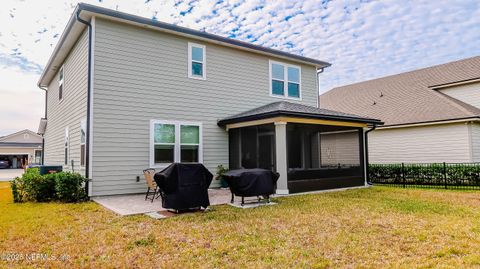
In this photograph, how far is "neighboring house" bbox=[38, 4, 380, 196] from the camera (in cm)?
892

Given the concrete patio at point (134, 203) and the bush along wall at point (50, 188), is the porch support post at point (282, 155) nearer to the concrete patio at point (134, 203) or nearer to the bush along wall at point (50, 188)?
the concrete patio at point (134, 203)

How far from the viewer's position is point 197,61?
1080 centimetres

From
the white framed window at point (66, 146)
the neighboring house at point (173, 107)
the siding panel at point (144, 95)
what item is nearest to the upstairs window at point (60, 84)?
the neighboring house at point (173, 107)

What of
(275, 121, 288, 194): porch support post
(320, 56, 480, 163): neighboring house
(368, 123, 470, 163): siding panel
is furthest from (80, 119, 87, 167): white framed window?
(368, 123, 470, 163): siding panel

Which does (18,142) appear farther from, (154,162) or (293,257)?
(293,257)

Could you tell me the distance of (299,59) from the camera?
43.0 ft

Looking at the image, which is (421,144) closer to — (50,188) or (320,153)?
(320,153)

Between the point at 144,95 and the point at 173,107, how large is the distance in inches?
40.0

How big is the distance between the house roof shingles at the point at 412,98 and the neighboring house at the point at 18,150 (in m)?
37.0

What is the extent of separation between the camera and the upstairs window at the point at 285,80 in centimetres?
1280

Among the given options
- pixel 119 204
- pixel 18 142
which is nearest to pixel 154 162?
pixel 119 204

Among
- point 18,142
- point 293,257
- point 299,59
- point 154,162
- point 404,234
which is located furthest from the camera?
point 18,142

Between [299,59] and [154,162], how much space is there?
750 centimetres

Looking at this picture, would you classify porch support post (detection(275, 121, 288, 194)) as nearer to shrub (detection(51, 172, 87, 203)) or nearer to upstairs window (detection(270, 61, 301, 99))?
upstairs window (detection(270, 61, 301, 99))
